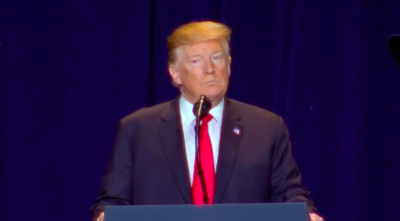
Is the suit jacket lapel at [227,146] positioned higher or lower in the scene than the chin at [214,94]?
lower

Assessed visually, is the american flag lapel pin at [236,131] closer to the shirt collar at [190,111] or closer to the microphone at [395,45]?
the shirt collar at [190,111]

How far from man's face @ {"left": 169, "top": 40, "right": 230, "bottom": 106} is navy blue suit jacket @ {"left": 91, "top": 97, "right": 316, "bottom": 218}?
0.12 metres

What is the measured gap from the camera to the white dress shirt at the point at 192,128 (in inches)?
106

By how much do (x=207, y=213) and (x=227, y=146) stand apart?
3.00 ft

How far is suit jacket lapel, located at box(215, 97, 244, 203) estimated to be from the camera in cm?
259

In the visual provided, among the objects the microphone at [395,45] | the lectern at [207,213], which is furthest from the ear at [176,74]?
the microphone at [395,45]

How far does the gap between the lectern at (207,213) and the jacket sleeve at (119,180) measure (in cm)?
79

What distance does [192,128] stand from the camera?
276 centimetres

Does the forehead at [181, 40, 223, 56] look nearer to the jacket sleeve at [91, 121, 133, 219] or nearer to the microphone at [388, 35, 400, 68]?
the jacket sleeve at [91, 121, 133, 219]

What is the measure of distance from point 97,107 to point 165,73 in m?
0.41

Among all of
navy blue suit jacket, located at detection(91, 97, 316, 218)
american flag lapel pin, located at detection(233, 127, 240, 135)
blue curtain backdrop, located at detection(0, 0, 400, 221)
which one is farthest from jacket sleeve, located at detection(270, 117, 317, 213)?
blue curtain backdrop, located at detection(0, 0, 400, 221)

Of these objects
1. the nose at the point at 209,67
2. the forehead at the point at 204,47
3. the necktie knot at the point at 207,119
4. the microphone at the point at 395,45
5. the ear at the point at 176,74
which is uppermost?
the microphone at the point at 395,45

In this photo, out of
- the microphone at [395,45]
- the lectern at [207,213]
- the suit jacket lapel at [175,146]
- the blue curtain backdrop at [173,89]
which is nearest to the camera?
the microphone at [395,45]

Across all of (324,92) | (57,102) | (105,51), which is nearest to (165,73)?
(105,51)
